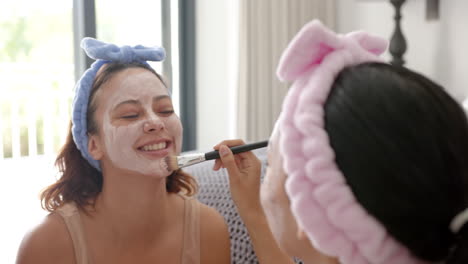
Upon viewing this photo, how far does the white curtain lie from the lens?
2.50 m

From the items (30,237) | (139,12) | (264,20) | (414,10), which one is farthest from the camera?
(139,12)

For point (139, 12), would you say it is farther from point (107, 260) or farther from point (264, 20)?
point (107, 260)

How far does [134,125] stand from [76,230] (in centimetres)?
25

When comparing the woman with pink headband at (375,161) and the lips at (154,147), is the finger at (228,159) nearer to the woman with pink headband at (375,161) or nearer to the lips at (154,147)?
the lips at (154,147)

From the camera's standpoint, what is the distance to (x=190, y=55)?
288 cm

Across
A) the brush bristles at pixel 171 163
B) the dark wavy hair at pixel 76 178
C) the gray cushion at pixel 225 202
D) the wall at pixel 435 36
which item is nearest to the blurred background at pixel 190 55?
the wall at pixel 435 36

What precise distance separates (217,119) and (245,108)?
30cm

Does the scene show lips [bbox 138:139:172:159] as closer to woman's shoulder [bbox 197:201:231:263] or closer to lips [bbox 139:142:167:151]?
lips [bbox 139:142:167:151]

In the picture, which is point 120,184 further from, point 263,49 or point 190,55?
point 190,55

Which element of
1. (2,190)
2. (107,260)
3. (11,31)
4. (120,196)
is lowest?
(2,190)

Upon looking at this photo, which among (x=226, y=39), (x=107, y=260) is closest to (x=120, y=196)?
(x=107, y=260)

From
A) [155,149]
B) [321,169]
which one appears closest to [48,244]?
[155,149]

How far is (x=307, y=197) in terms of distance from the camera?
64cm

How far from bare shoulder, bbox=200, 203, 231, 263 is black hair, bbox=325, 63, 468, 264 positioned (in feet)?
2.16
